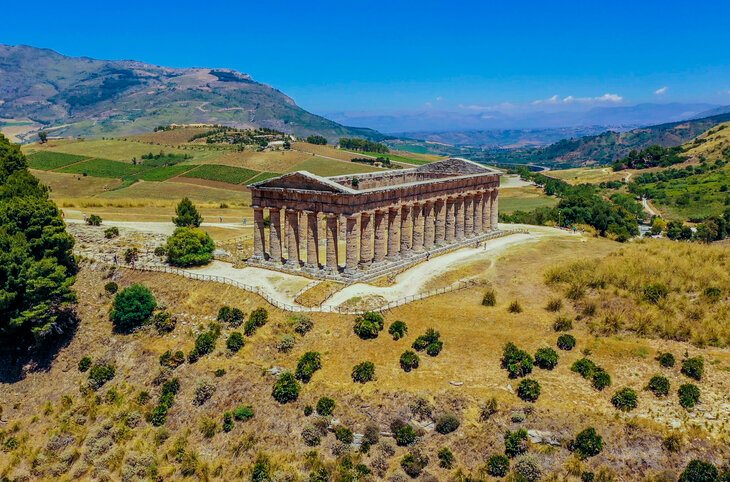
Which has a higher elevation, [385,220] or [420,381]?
[385,220]

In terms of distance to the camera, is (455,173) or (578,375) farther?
(455,173)

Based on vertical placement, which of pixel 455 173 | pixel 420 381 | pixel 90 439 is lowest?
pixel 90 439

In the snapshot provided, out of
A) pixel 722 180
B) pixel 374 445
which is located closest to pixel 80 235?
pixel 374 445

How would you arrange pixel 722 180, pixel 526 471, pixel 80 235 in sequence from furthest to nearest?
1. pixel 722 180
2. pixel 80 235
3. pixel 526 471

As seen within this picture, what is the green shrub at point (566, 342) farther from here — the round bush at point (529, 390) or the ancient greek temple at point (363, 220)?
the ancient greek temple at point (363, 220)

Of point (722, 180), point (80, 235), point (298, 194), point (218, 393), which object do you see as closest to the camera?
point (218, 393)

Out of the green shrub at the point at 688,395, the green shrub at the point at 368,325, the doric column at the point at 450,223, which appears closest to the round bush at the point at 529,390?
the green shrub at the point at 688,395

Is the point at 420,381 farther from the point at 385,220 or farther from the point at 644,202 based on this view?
the point at 644,202

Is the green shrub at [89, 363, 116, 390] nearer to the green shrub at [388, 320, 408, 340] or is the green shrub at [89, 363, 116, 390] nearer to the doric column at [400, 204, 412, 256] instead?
the green shrub at [388, 320, 408, 340]

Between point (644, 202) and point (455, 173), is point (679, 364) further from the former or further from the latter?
point (644, 202)
